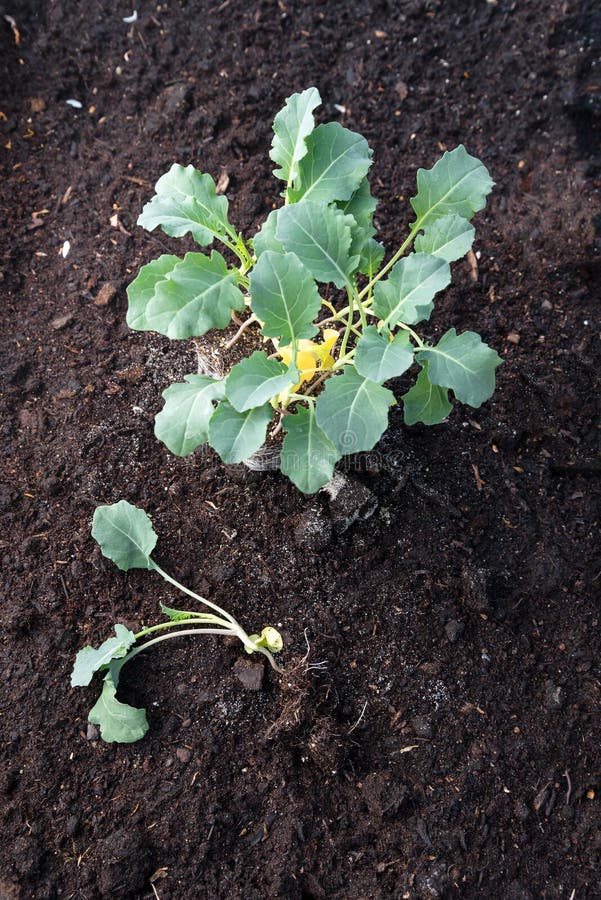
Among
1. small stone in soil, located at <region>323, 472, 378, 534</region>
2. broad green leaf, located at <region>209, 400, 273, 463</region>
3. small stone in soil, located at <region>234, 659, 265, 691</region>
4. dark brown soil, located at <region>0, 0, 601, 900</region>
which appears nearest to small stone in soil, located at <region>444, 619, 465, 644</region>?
dark brown soil, located at <region>0, 0, 601, 900</region>

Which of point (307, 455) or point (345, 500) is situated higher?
point (307, 455)

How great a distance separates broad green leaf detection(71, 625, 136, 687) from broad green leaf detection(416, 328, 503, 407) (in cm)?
95

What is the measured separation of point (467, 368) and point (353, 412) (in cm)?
28

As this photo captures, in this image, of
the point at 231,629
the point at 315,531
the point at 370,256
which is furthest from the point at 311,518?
the point at 370,256

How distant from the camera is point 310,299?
5.26 feet

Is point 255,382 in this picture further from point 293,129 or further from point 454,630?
point 454,630

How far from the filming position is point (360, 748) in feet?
6.11

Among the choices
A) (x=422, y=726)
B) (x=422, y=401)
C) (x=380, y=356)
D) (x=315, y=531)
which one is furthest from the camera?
(x=315, y=531)

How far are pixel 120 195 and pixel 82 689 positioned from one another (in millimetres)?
1602

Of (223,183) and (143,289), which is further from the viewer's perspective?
(223,183)

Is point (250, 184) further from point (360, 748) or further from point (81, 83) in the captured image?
point (360, 748)

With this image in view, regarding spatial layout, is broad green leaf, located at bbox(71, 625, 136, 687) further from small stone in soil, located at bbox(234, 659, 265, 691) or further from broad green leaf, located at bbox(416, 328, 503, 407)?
broad green leaf, located at bbox(416, 328, 503, 407)

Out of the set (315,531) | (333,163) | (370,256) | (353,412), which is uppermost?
(333,163)

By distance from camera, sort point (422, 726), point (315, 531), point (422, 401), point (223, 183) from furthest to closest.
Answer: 1. point (223, 183)
2. point (315, 531)
3. point (422, 726)
4. point (422, 401)
